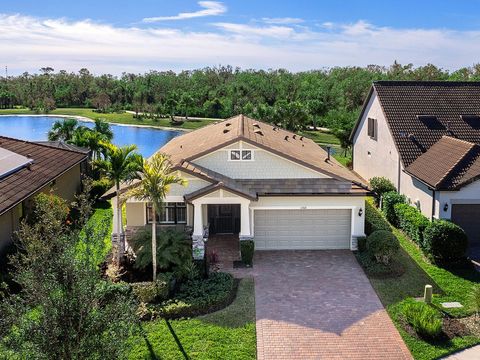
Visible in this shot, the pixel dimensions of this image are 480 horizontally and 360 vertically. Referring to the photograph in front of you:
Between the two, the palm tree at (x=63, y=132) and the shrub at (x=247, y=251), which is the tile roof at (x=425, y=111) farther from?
the palm tree at (x=63, y=132)

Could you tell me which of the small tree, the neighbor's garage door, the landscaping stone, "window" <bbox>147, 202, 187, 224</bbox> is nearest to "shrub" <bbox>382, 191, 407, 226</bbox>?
the neighbor's garage door

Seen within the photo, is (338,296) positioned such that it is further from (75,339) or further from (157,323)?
(75,339)

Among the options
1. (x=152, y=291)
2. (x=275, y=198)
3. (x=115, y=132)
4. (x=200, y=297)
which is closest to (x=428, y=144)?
(x=275, y=198)

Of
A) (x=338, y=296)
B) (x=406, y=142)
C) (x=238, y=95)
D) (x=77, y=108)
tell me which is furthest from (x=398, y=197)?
(x=77, y=108)

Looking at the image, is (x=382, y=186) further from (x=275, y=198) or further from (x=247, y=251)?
(x=247, y=251)

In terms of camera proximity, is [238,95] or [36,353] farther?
[238,95]

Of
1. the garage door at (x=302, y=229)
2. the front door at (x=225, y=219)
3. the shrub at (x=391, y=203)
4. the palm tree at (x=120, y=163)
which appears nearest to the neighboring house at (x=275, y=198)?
→ the garage door at (x=302, y=229)

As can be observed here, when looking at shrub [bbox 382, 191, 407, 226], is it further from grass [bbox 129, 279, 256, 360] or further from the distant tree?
the distant tree
